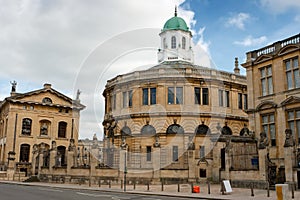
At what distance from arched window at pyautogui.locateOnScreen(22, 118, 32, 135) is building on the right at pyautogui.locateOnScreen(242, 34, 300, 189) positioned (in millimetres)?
42255

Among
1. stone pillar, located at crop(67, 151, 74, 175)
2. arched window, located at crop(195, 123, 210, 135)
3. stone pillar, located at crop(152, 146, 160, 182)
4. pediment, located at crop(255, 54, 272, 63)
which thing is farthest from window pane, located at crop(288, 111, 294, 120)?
stone pillar, located at crop(67, 151, 74, 175)

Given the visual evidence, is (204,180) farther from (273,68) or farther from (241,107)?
(241,107)

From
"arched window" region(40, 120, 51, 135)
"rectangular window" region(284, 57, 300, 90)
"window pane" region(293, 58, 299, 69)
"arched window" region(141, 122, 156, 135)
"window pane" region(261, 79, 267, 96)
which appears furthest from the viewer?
"arched window" region(40, 120, 51, 135)

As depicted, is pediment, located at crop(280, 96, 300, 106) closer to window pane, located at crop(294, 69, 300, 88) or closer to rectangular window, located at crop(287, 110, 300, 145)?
rectangular window, located at crop(287, 110, 300, 145)

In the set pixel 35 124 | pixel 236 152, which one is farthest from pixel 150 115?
pixel 35 124

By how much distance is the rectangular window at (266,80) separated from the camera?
30.0 meters

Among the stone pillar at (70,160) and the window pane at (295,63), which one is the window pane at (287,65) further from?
the stone pillar at (70,160)

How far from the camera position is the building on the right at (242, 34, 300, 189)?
27.3 m

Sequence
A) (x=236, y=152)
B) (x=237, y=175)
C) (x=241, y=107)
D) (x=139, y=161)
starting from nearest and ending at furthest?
1. (x=237, y=175)
2. (x=236, y=152)
3. (x=139, y=161)
4. (x=241, y=107)

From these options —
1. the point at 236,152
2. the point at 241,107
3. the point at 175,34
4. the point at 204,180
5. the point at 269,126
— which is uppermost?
the point at 175,34

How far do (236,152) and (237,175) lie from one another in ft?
8.00

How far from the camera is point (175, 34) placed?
5534 cm

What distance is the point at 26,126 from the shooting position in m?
60.4

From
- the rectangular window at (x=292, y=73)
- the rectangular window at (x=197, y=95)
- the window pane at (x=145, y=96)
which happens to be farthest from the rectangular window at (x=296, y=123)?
the window pane at (x=145, y=96)
